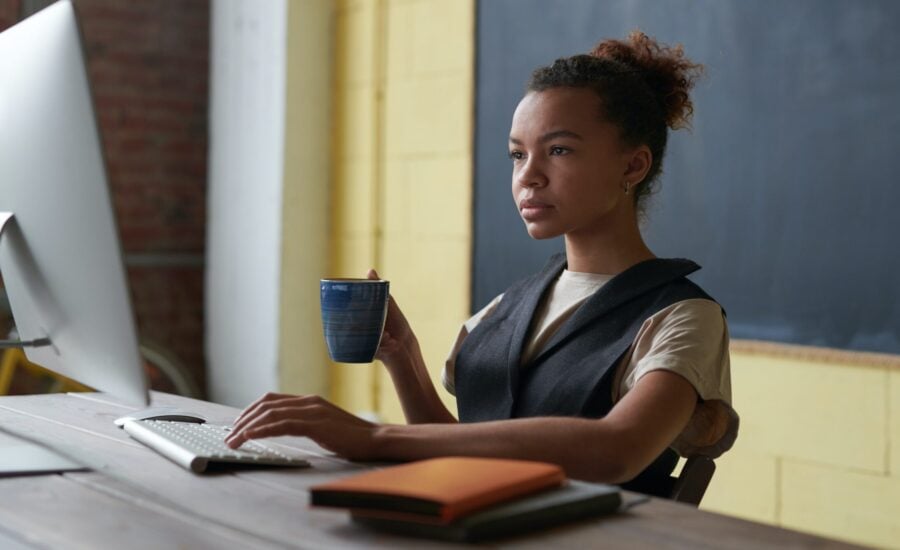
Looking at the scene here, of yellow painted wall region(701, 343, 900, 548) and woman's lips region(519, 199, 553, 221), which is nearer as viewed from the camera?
woman's lips region(519, 199, 553, 221)

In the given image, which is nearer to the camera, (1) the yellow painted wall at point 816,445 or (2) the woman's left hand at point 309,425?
(2) the woman's left hand at point 309,425

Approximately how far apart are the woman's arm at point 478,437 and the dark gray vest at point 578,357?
9.9 inches

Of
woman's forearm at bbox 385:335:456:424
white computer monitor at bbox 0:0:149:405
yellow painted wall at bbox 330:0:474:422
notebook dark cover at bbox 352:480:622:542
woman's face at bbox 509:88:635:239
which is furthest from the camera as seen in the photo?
yellow painted wall at bbox 330:0:474:422

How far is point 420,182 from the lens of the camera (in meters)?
3.94

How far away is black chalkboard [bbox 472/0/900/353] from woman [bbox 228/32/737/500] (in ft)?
3.29

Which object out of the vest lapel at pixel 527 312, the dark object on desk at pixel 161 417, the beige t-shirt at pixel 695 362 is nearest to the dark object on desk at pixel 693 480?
the beige t-shirt at pixel 695 362

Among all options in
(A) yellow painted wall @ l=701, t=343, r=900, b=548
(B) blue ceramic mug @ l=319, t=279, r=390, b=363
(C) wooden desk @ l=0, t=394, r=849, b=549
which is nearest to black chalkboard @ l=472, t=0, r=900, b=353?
(A) yellow painted wall @ l=701, t=343, r=900, b=548

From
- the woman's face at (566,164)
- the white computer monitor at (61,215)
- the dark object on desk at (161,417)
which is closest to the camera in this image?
the white computer monitor at (61,215)

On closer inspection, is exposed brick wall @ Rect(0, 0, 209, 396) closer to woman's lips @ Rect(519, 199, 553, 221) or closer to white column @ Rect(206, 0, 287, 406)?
white column @ Rect(206, 0, 287, 406)

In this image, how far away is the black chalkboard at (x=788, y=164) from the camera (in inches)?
105

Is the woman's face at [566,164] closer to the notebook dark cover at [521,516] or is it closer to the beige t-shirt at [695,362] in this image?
the beige t-shirt at [695,362]

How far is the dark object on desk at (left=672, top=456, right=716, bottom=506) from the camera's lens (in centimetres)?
154

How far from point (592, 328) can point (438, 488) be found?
2.33 ft

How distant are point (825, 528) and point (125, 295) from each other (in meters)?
2.12
